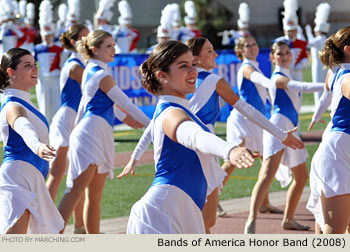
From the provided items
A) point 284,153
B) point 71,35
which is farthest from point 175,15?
point 284,153

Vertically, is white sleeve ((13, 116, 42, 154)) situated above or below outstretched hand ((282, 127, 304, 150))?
above

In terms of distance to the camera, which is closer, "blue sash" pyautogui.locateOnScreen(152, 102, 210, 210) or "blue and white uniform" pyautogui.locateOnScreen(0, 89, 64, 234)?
"blue sash" pyautogui.locateOnScreen(152, 102, 210, 210)

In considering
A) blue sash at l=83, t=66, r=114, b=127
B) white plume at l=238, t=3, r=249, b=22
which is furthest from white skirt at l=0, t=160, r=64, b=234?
white plume at l=238, t=3, r=249, b=22

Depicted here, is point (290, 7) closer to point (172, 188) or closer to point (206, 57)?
point (206, 57)

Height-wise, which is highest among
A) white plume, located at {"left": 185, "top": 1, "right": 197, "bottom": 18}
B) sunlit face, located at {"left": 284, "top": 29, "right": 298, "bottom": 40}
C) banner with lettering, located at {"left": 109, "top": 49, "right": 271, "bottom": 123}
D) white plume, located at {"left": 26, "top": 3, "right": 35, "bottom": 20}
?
sunlit face, located at {"left": 284, "top": 29, "right": 298, "bottom": 40}

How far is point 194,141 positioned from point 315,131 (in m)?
10.6

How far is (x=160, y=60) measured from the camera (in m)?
3.56

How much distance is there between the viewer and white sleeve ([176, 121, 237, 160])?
2.79 m

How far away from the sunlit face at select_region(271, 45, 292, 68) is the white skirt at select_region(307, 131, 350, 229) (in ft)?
7.33

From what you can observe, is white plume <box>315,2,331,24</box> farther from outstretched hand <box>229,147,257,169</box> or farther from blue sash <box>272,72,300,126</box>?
outstretched hand <box>229,147,257,169</box>

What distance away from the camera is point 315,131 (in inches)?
523

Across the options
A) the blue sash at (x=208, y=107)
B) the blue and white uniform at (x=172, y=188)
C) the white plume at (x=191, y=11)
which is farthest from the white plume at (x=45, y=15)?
the blue and white uniform at (x=172, y=188)

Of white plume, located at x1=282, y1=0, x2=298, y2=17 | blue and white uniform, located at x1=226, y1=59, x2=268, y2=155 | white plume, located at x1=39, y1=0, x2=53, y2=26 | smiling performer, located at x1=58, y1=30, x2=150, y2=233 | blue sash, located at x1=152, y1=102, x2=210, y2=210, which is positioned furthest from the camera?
A: white plume, located at x1=39, y1=0, x2=53, y2=26

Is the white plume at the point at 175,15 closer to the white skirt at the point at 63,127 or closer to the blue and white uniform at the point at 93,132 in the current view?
the white skirt at the point at 63,127
